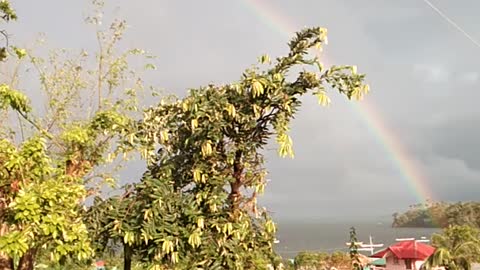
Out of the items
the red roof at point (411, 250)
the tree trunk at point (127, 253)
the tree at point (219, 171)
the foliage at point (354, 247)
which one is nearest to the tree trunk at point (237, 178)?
the tree at point (219, 171)

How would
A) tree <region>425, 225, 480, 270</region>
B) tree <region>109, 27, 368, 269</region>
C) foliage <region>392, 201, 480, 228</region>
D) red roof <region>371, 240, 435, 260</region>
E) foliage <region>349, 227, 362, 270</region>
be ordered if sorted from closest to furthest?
tree <region>109, 27, 368, 269</region> → foliage <region>349, 227, 362, 270</region> → tree <region>425, 225, 480, 270</region> → red roof <region>371, 240, 435, 260</region> → foliage <region>392, 201, 480, 228</region>

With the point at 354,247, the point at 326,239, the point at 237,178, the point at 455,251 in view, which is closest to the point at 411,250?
the point at 455,251

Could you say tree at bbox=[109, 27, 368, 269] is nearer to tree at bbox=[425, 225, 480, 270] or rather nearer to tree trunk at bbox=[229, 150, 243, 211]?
tree trunk at bbox=[229, 150, 243, 211]

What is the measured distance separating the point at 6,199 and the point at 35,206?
2.49 feet

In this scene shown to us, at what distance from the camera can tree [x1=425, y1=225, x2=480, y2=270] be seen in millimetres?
11227

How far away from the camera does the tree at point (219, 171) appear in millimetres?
3619

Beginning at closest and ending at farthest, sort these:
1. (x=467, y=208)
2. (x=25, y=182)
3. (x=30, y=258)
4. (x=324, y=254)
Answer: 1. (x=25, y=182)
2. (x=30, y=258)
3. (x=324, y=254)
4. (x=467, y=208)

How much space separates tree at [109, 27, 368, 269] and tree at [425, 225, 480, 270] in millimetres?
8371

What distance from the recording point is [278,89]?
3787 mm

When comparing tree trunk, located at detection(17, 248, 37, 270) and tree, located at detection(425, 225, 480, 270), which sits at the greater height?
tree trunk, located at detection(17, 248, 37, 270)

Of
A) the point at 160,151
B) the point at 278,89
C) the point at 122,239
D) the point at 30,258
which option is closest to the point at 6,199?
the point at 30,258

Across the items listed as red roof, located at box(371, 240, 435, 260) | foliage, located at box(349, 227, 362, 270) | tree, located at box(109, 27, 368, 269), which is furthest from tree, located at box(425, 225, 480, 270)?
tree, located at box(109, 27, 368, 269)

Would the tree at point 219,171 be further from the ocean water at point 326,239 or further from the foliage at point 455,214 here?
the foliage at point 455,214

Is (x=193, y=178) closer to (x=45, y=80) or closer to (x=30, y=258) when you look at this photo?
(x=30, y=258)
